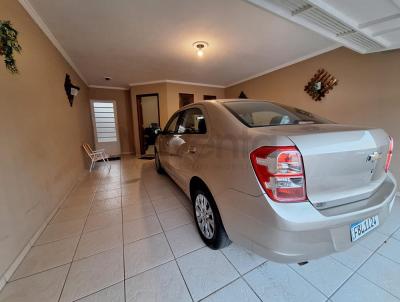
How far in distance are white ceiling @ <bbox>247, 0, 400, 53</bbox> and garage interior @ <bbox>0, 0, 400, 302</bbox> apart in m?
0.01

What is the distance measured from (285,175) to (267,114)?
81cm

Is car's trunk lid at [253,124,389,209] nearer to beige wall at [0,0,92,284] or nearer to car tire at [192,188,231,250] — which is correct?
car tire at [192,188,231,250]

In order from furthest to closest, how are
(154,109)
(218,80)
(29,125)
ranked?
(154,109), (218,80), (29,125)

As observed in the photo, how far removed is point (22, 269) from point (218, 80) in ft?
18.5

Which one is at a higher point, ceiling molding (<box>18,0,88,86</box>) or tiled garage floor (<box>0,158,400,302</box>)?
ceiling molding (<box>18,0,88,86</box>)

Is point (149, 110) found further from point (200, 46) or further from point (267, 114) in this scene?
point (267, 114)

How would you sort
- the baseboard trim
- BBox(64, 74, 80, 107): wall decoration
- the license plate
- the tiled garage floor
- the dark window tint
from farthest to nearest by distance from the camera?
BBox(64, 74, 80, 107): wall decoration < the dark window tint < the baseboard trim < the tiled garage floor < the license plate

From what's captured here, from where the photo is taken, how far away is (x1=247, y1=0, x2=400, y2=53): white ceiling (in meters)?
1.61

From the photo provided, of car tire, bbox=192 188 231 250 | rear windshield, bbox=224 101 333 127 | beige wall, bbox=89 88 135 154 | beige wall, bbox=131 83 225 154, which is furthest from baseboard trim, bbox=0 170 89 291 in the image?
beige wall, bbox=89 88 135 154

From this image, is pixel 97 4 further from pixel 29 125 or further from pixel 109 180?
pixel 109 180

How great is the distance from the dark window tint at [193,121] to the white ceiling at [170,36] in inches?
50.3

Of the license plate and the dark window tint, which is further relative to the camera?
the dark window tint

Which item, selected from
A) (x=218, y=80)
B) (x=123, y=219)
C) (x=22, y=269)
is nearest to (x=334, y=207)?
(x=123, y=219)

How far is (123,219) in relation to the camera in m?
1.98
